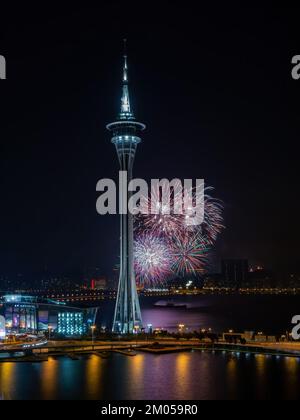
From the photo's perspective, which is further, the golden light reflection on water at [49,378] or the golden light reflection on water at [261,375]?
the golden light reflection on water at [261,375]

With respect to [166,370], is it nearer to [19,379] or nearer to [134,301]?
[19,379]

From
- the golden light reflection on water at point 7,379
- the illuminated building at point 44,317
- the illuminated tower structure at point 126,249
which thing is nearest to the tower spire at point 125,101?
the illuminated tower structure at point 126,249

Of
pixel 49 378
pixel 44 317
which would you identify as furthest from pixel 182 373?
pixel 44 317

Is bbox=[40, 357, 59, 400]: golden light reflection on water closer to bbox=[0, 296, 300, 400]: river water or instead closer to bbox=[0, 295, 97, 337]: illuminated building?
bbox=[0, 296, 300, 400]: river water

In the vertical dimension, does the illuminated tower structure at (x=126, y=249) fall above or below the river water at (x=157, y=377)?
above

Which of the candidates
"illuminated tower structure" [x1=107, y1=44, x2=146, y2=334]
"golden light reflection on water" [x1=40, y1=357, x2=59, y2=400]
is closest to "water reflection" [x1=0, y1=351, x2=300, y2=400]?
"golden light reflection on water" [x1=40, y1=357, x2=59, y2=400]

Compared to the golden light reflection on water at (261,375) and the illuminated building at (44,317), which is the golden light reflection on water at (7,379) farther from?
the illuminated building at (44,317)
